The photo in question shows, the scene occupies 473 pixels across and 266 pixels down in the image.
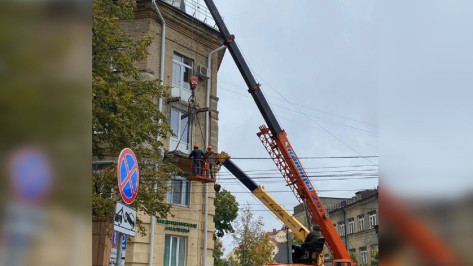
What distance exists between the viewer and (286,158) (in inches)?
635

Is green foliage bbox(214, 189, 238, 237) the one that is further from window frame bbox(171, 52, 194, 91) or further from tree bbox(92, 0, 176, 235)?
tree bbox(92, 0, 176, 235)

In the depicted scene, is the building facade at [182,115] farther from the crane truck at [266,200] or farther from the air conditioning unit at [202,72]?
the crane truck at [266,200]

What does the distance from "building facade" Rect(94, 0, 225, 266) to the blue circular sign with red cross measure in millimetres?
11042

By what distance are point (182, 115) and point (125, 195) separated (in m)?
14.1

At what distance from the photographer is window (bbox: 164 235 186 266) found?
17.5m

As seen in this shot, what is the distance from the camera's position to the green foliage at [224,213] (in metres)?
35.1

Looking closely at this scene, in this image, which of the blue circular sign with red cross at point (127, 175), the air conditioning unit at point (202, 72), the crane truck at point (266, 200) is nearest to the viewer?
the blue circular sign with red cross at point (127, 175)

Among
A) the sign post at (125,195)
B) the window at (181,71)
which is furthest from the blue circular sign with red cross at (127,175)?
the window at (181,71)

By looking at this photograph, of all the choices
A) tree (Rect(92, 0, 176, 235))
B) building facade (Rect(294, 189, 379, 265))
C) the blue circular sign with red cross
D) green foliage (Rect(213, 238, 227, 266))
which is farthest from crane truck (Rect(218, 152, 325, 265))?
green foliage (Rect(213, 238, 227, 266))
